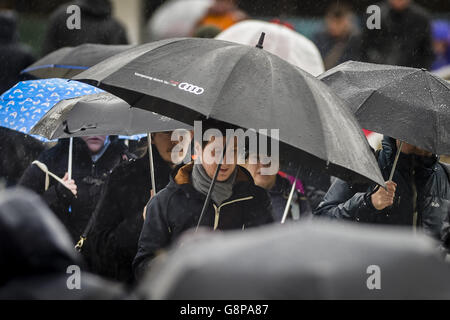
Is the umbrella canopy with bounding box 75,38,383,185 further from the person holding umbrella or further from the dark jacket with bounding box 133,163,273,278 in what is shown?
the person holding umbrella

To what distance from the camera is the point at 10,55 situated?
9.61m

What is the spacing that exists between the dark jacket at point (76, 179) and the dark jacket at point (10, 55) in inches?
123

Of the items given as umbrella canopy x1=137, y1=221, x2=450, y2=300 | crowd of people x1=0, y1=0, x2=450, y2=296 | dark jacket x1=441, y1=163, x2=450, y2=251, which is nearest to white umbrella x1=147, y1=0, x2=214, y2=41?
crowd of people x1=0, y1=0, x2=450, y2=296

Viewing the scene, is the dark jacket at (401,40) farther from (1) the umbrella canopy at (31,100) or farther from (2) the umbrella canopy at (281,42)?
(1) the umbrella canopy at (31,100)

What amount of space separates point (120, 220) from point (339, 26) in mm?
5484

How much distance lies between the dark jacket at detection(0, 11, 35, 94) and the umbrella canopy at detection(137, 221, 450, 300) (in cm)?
730

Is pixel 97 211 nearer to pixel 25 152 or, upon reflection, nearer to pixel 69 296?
pixel 25 152

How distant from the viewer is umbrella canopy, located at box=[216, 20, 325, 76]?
796cm

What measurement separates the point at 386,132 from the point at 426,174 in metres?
0.54

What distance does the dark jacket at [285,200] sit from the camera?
236 inches

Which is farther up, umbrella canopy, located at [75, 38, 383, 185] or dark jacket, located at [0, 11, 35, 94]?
umbrella canopy, located at [75, 38, 383, 185]

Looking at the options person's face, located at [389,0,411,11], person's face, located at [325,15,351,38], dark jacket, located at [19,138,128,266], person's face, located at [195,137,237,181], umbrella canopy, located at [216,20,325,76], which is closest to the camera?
person's face, located at [195,137,237,181]

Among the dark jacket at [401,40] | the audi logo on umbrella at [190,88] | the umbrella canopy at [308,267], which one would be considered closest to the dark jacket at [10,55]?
the dark jacket at [401,40]

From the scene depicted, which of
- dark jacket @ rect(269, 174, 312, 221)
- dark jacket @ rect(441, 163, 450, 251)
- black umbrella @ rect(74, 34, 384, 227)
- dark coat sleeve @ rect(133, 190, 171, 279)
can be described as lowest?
dark jacket @ rect(269, 174, 312, 221)
